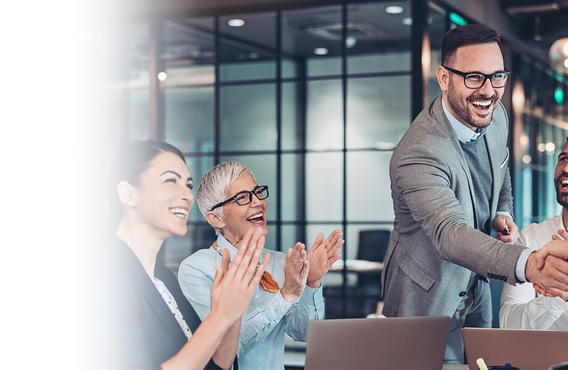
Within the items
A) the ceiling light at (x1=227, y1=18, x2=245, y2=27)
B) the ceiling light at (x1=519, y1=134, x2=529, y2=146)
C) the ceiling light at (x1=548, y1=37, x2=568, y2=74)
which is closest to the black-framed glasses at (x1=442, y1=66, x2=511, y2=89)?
the ceiling light at (x1=548, y1=37, x2=568, y2=74)

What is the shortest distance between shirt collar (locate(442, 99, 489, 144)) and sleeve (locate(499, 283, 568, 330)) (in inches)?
19.6

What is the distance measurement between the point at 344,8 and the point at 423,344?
466 centimetres

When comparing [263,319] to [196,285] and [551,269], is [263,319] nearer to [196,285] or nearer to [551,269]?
[196,285]

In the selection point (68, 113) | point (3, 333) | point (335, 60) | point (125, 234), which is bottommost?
point (3, 333)

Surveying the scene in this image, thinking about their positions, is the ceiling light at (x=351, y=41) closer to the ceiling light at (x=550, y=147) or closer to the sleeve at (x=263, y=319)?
the ceiling light at (x=550, y=147)

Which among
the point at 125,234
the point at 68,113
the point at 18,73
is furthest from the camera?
the point at 68,113

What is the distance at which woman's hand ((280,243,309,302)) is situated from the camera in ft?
6.71

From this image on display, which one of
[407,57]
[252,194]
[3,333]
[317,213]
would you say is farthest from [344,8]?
[3,333]

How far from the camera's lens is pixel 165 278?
176cm

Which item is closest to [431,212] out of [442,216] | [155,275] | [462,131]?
[442,216]

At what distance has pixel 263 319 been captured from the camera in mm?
2154

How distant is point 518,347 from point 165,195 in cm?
80

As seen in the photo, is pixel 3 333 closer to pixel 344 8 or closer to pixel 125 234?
pixel 125 234

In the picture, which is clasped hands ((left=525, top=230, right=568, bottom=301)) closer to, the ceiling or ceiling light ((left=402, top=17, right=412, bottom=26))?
ceiling light ((left=402, top=17, right=412, bottom=26))
